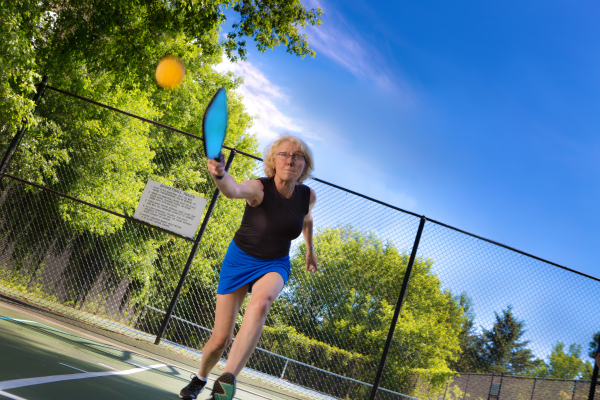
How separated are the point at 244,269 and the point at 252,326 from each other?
0.44 meters

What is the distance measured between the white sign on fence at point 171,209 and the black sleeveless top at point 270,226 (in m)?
3.06

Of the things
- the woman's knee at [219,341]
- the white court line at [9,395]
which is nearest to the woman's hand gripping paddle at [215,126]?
the woman's knee at [219,341]

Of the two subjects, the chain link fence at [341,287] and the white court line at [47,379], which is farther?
the chain link fence at [341,287]

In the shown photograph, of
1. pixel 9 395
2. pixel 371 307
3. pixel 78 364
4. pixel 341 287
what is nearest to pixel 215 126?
pixel 9 395

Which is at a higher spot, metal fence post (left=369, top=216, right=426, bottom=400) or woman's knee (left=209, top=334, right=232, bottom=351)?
metal fence post (left=369, top=216, right=426, bottom=400)

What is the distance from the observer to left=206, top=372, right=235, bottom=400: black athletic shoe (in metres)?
2.23

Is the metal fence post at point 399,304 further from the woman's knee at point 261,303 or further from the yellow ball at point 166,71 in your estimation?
the yellow ball at point 166,71

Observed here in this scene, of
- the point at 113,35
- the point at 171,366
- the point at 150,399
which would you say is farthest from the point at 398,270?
the point at 150,399

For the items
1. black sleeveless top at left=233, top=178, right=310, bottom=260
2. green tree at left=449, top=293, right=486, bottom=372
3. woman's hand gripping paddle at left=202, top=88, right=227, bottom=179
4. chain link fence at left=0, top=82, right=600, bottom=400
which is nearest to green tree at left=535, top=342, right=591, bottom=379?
chain link fence at left=0, top=82, right=600, bottom=400

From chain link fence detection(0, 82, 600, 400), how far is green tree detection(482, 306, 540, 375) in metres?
0.05

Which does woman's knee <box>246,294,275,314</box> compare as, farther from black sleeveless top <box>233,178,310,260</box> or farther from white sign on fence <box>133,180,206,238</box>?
white sign on fence <box>133,180,206,238</box>

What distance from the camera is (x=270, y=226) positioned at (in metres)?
2.87

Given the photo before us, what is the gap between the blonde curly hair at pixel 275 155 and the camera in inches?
123

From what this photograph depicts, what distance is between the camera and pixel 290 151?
3.00 m
